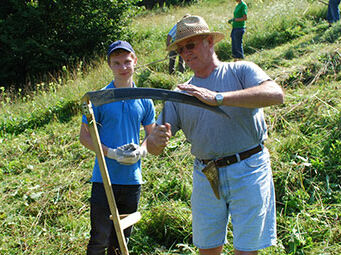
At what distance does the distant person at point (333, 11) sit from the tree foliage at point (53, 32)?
681 cm

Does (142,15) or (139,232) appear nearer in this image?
(139,232)

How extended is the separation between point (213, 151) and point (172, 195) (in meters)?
1.91

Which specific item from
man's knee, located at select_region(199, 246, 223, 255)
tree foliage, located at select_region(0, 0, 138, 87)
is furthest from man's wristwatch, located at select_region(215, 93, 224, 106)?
tree foliage, located at select_region(0, 0, 138, 87)

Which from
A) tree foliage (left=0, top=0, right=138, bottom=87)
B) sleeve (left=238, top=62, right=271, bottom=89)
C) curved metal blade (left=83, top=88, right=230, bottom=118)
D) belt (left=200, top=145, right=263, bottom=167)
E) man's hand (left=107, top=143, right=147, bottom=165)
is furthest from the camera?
tree foliage (left=0, top=0, right=138, bottom=87)

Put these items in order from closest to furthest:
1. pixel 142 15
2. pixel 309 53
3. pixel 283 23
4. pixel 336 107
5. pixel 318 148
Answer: pixel 318 148 < pixel 336 107 < pixel 309 53 < pixel 283 23 < pixel 142 15

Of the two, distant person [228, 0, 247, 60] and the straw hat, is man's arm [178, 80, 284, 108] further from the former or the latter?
distant person [228, 0, 247, 60]

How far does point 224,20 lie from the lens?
12406 mm

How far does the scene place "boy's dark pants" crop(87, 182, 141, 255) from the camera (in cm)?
263

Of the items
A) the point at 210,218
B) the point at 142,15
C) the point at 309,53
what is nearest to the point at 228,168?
the point at 210,218

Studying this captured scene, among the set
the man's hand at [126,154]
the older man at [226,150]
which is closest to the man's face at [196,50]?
the older man at [226,150]

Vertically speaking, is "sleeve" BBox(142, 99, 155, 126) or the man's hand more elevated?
"sleeve" BBox(142, 99, 155, 126)

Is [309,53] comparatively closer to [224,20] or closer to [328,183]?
[328,183]

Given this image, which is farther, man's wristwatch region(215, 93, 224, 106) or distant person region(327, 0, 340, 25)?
distant person region(327, 0, 340, 25)

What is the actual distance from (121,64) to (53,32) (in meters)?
10.7
